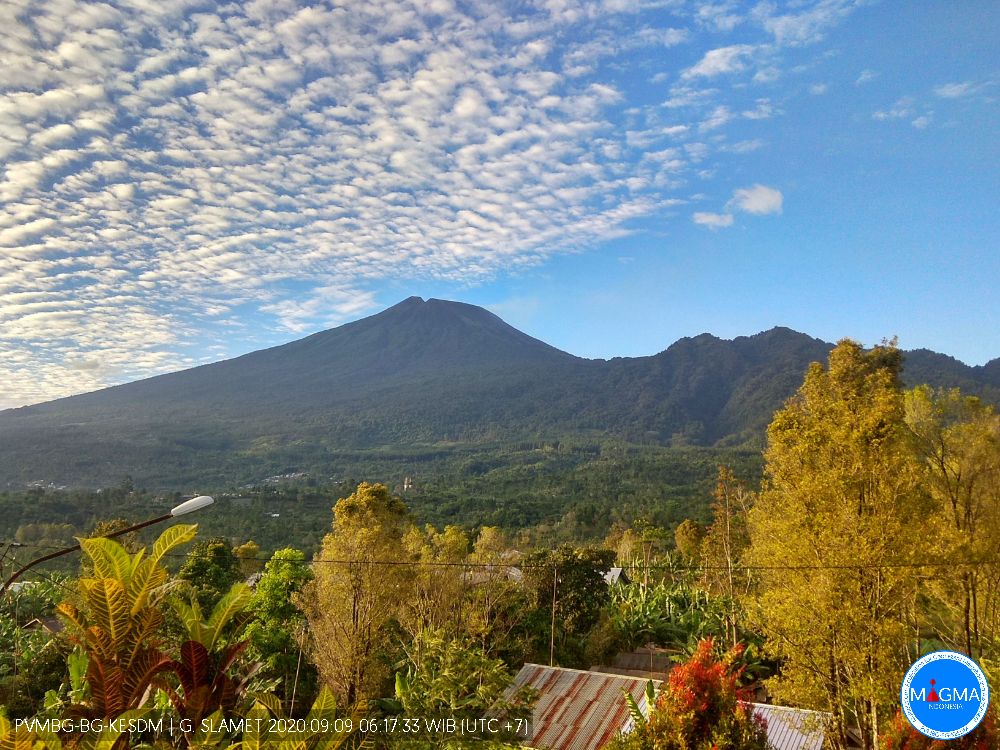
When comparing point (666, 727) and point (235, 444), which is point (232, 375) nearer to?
point (235, 444)

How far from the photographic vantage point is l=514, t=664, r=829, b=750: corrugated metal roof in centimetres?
1179

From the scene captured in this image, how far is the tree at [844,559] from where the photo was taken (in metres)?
9.49

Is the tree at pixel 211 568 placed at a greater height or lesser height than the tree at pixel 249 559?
greater

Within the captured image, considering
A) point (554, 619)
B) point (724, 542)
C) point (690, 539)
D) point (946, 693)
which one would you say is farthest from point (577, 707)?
point (690, 539)

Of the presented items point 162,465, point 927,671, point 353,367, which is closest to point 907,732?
point 927,671

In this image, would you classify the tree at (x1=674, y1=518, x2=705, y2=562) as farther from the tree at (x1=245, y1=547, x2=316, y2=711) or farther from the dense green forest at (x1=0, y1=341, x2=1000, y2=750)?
the tree at (x1=245, y1=547, x2=316, y2=711)

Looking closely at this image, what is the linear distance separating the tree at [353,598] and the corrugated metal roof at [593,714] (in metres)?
3.75

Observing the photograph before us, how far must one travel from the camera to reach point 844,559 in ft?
31.5

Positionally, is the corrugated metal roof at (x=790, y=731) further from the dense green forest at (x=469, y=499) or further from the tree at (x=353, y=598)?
the dense green forest at (x=469, y=499)

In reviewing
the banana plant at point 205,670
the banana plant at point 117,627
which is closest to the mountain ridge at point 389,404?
the banana plant at point 205,670

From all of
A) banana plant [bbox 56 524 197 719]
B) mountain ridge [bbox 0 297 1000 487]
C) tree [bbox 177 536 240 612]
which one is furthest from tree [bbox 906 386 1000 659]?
mountain ridge [bbox 0 297 1000 487]

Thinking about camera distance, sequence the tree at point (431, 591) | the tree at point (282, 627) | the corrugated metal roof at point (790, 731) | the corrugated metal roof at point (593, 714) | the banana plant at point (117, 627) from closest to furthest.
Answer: the banana plant at point (117, 627)
the corrugated metal roof at point (790, 731)
the corrugated metal roof at point (593, 714)
the tree at point (282, 627)
the tree at point (431, 591)

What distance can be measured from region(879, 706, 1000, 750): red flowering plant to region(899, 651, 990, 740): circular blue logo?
0.36m

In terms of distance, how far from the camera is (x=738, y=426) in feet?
429
